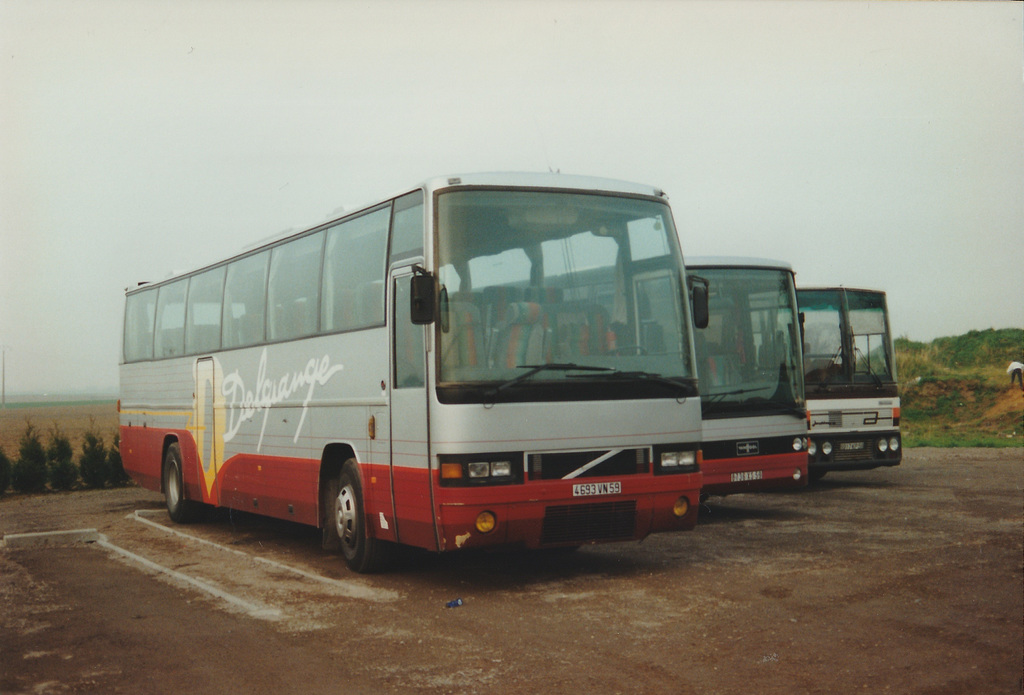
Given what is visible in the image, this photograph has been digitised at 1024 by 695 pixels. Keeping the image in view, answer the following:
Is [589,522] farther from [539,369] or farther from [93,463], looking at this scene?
[93,463]

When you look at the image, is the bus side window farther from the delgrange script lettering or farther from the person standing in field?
the person standing in field

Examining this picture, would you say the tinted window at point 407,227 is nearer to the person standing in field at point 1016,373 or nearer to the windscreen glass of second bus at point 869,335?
the windscreen glass of second bus at point 869,335

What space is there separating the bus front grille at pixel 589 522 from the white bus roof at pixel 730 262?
212 inches

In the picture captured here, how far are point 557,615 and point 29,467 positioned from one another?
732 inches

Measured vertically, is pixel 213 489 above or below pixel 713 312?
below

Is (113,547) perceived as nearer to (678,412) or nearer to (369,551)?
(369,551)

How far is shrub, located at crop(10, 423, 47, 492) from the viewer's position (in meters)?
22.9

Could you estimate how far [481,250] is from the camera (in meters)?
8.87

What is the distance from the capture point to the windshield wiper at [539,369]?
860 centimetres

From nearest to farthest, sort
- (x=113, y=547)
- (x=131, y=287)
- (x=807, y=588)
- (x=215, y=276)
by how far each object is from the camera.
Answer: (x=807, y=588) → (x=113, y=547) → (x=215, y=276) → (x=131, y=287)

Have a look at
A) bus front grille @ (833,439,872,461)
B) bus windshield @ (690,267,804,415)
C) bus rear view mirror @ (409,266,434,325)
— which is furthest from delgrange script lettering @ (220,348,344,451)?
bus front grille @ (833,439,872,461)

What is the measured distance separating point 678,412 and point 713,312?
14.4ft

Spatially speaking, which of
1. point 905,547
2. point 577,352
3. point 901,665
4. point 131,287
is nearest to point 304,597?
point 577,352

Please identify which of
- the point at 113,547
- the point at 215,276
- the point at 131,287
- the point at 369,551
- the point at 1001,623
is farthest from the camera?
the point at 131,287
